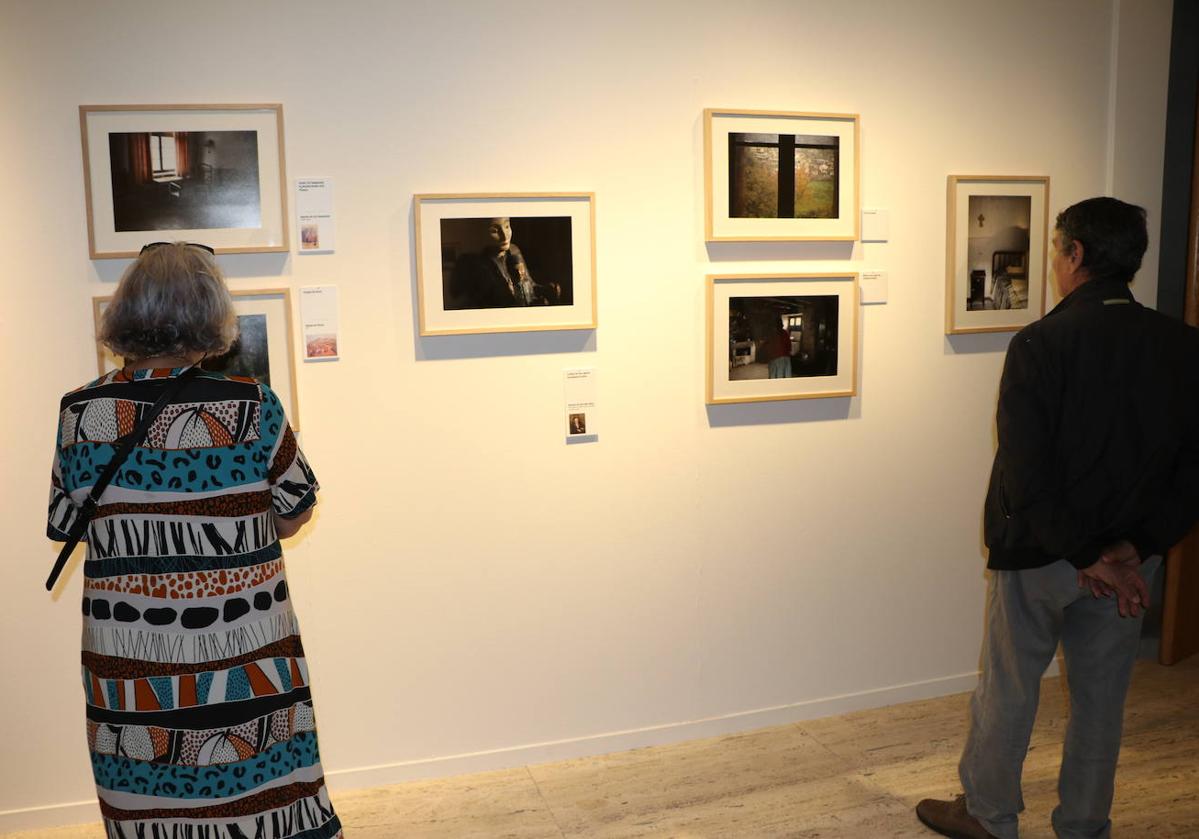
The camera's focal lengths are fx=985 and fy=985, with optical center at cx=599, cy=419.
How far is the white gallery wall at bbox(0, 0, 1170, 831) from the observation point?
3000mm

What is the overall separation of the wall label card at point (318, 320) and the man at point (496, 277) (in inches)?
15.2

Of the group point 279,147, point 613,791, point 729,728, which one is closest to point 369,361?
point 279,147

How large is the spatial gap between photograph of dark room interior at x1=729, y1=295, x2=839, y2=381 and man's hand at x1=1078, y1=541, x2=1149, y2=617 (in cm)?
138

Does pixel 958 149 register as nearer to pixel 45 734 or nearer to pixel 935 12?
pixel 935 12

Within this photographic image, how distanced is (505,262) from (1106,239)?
1.78 meters

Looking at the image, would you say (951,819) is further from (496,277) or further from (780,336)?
(496,277)

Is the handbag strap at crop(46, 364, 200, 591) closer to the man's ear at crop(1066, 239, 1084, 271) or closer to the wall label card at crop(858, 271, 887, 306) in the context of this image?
the man's ear at crop(1066, 239, 1084, 271)

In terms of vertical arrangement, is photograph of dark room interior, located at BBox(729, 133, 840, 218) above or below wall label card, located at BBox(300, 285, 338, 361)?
above

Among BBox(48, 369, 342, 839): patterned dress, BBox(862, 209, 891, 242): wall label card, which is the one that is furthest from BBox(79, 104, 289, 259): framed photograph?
BBox(862, 209, 891, 242): wall label card

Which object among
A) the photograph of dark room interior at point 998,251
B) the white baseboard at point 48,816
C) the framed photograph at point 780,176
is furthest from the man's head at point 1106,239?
the white baseboard at point 48,816

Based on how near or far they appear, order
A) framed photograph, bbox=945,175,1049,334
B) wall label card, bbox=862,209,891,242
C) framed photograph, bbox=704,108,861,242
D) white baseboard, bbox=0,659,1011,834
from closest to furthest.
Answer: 1. white baseboard, bbox=0,659,1011,834
2. framed photograph, bbox=704,108,861,242
3. wall label card, bbox=862,209,891,242
4. framed photograph, bbox=945,175,1049,334

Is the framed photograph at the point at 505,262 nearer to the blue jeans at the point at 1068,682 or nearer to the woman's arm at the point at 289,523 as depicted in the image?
the woman's arm at the point at 289,523

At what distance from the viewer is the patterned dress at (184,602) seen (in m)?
1.88

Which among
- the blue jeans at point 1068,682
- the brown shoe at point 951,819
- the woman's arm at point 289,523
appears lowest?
the brown shoe at point 951,819
